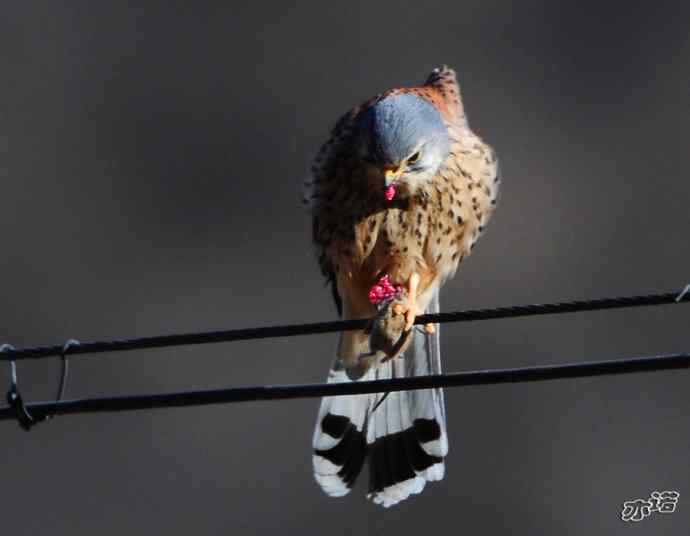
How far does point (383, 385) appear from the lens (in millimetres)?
3160

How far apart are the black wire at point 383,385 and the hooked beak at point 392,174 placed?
3.55ft

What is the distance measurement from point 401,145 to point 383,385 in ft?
3.80

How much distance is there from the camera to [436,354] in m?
4.62

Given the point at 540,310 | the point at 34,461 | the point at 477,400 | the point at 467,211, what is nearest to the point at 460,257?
the point at 467,211

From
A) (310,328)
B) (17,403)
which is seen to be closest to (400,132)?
(310,328)

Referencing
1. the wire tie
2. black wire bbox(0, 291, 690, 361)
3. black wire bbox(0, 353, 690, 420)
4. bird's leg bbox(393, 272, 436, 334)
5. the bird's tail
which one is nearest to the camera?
black wire bbox(0, 353, 690, 420)

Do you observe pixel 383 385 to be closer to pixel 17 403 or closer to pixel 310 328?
pixel 310 328

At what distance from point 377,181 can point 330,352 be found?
2700 millimetres

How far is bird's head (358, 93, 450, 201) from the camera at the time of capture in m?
4.21

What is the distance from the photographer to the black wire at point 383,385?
299 cm

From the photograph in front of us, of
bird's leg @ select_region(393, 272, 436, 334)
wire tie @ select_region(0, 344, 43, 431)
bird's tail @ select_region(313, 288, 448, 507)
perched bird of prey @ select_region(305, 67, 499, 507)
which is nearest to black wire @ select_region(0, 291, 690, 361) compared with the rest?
wire tie @ select_region(0, 344, 43, 431)

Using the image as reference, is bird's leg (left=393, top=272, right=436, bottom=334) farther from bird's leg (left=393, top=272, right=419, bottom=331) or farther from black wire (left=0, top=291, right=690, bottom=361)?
black wire (left=0, top=291, right=690, bottom=361)

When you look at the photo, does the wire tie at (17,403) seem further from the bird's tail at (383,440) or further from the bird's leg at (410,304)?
the bird's tail at (383,440)

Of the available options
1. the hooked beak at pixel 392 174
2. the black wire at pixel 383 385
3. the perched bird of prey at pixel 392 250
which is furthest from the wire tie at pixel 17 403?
the hooked beak at pixel 392 174
